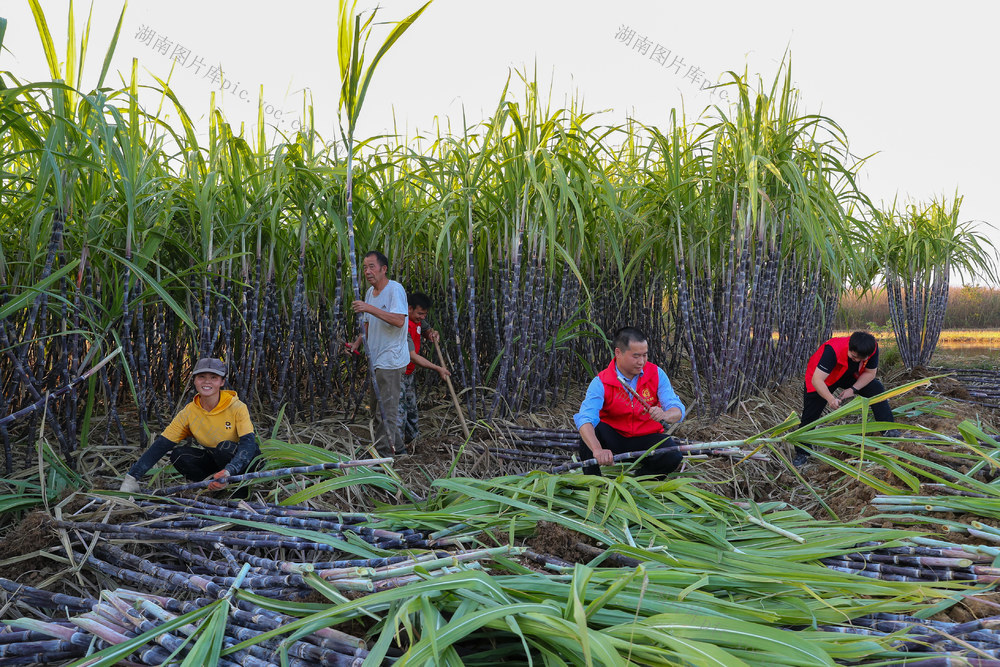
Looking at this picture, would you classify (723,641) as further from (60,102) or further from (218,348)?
(218,348)

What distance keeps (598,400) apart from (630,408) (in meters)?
0.17

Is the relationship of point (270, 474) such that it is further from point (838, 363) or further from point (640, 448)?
point (838, 363)

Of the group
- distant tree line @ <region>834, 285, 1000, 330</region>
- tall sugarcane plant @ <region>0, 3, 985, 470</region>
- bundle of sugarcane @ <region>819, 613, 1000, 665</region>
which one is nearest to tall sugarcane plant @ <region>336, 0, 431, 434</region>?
tall sugarcane plant @ <region>0, 3, 985, 470</region>

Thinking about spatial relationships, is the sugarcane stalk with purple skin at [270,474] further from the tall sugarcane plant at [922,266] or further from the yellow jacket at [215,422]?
the tall sugarcane plant at [922,266]

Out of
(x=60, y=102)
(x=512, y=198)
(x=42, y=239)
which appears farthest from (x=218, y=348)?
(x=512, y=198)

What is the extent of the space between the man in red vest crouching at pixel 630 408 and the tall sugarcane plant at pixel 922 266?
4004 mm

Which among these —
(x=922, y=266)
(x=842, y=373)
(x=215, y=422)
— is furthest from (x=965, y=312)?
(x=215, y=422)

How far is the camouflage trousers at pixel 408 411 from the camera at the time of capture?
3.21 m

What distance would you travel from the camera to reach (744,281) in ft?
10.7

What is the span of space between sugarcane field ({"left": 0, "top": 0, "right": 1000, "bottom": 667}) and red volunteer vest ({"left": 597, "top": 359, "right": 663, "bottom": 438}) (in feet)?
0.04

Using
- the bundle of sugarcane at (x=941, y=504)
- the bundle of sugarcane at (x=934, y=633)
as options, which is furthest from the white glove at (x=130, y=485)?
the bundle of sugarcane at (x=941, y=504)

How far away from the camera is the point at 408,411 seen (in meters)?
3.29

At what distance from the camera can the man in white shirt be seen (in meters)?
2.91

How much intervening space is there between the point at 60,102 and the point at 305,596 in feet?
5.45
